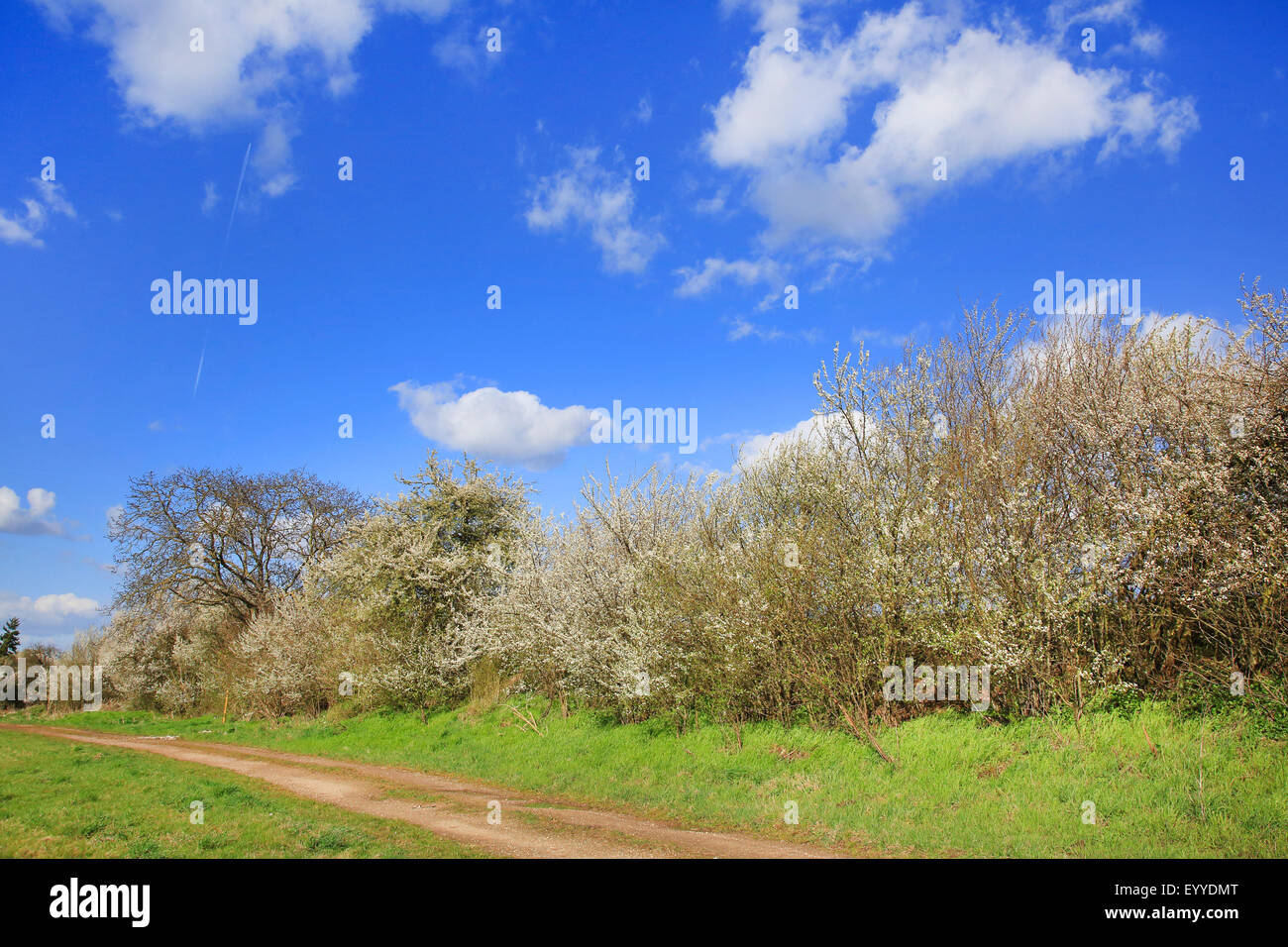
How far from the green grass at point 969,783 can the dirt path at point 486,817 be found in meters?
0.83

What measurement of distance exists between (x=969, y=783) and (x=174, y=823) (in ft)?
34.9

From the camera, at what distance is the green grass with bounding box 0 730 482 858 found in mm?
7805

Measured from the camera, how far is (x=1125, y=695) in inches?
387

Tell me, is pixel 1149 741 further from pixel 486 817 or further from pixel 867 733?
pixel 486 817

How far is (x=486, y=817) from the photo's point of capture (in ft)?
34.6

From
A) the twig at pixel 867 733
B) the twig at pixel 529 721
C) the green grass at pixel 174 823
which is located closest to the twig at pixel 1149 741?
the twig at pixel 867 733

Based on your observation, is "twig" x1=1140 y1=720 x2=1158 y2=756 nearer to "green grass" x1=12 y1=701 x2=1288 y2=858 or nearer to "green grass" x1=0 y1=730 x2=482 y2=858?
"green grass" x1=12 y1=701 x2=1288 y2=858

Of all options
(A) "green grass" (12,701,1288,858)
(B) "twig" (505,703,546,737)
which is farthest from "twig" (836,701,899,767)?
(B) "twig" (505,703,546,737)

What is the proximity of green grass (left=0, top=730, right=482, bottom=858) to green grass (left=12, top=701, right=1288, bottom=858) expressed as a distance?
4.15 metres

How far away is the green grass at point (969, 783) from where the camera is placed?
7297 mm

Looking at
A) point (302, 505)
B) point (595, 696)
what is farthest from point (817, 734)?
point (302, 505)

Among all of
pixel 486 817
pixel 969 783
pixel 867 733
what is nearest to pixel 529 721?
pixel 486 817
